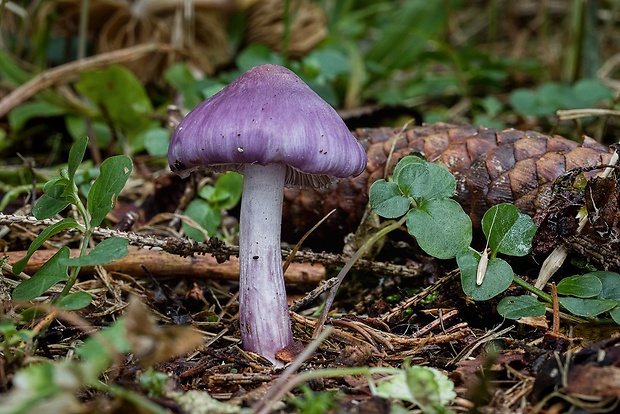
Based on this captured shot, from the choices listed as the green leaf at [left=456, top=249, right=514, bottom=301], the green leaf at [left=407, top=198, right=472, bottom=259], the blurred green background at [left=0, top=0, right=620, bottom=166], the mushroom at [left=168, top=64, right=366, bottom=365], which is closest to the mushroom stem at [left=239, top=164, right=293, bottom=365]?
the mushroom at [left=168, top=64, right=366, bottom=365]

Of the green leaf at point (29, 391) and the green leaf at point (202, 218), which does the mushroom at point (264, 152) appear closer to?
the green leaf at point (202, 218)

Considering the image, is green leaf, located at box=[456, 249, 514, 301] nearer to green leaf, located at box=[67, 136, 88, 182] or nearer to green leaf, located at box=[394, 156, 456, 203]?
green leaf, located at box=[394, 156, 456, 203]

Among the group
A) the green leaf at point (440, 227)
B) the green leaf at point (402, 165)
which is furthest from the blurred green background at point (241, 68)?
the green leaf at point (440, 227)

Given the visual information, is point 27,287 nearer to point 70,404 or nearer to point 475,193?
point 70,404

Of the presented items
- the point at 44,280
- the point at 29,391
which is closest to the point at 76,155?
the point at 44,280

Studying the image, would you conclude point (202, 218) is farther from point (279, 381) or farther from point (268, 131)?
point (279, 381)

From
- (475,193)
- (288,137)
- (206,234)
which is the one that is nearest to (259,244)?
(288,137)

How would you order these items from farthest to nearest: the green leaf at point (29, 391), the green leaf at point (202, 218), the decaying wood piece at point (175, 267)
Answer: the green leaf at point (202, 218) → the decaying wood piece at point (175, 267) → the green leaf at point (29, 391)
